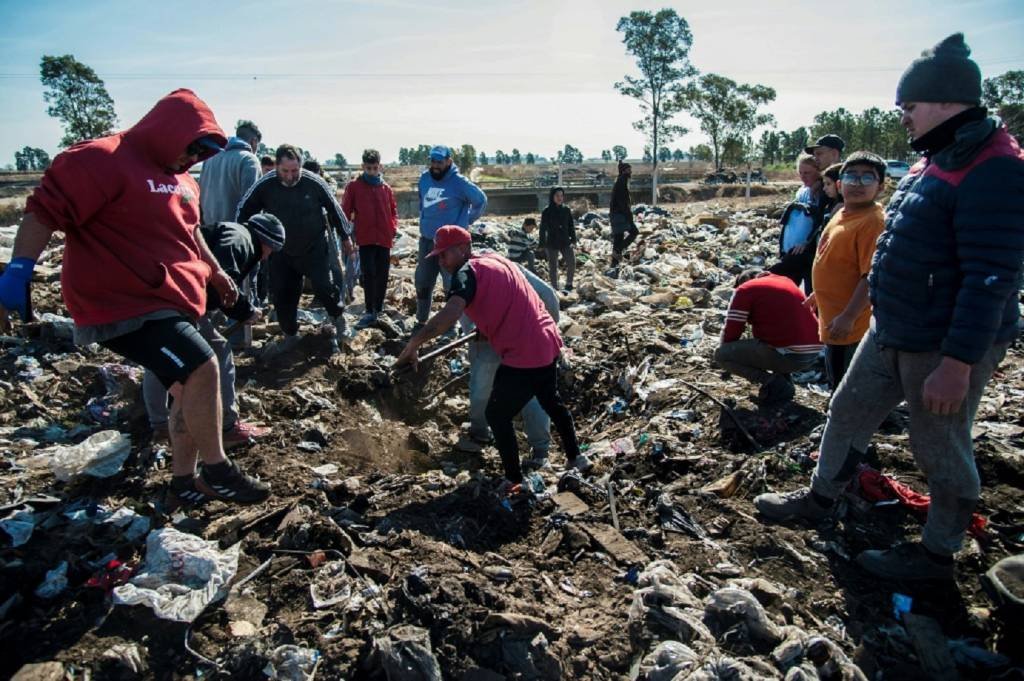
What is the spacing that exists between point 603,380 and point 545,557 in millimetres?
2778

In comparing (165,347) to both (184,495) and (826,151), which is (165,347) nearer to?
(184,495)

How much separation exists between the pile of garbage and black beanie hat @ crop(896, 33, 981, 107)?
173 cm

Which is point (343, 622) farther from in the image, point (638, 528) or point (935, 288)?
point (935, 288)

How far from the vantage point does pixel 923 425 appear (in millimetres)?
2316

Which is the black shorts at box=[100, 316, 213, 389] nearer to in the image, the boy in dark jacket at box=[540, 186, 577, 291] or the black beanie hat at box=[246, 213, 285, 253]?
the black beanie hat at box=[246, 213, 285, 253]

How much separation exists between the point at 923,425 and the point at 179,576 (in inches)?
112

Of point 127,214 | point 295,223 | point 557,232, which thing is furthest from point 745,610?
point 557,232

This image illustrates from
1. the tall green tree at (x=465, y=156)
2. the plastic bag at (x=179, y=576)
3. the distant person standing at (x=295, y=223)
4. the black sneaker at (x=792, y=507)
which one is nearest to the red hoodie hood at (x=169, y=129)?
the plastic bag at (x=179, y=576)

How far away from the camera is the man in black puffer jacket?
2.01m

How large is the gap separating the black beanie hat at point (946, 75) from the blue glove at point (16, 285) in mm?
3149

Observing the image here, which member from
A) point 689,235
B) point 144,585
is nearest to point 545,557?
point 144,585

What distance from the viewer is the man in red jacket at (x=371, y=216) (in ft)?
20.9

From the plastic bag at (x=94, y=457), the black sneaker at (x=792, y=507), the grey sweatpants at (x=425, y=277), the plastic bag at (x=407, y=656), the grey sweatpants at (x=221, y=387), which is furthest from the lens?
the grey sweatpants at (x=425, y=277)

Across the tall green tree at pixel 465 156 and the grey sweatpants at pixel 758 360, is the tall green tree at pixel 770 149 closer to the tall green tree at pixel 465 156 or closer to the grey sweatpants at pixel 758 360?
the tall green tree at pixel 465 156
